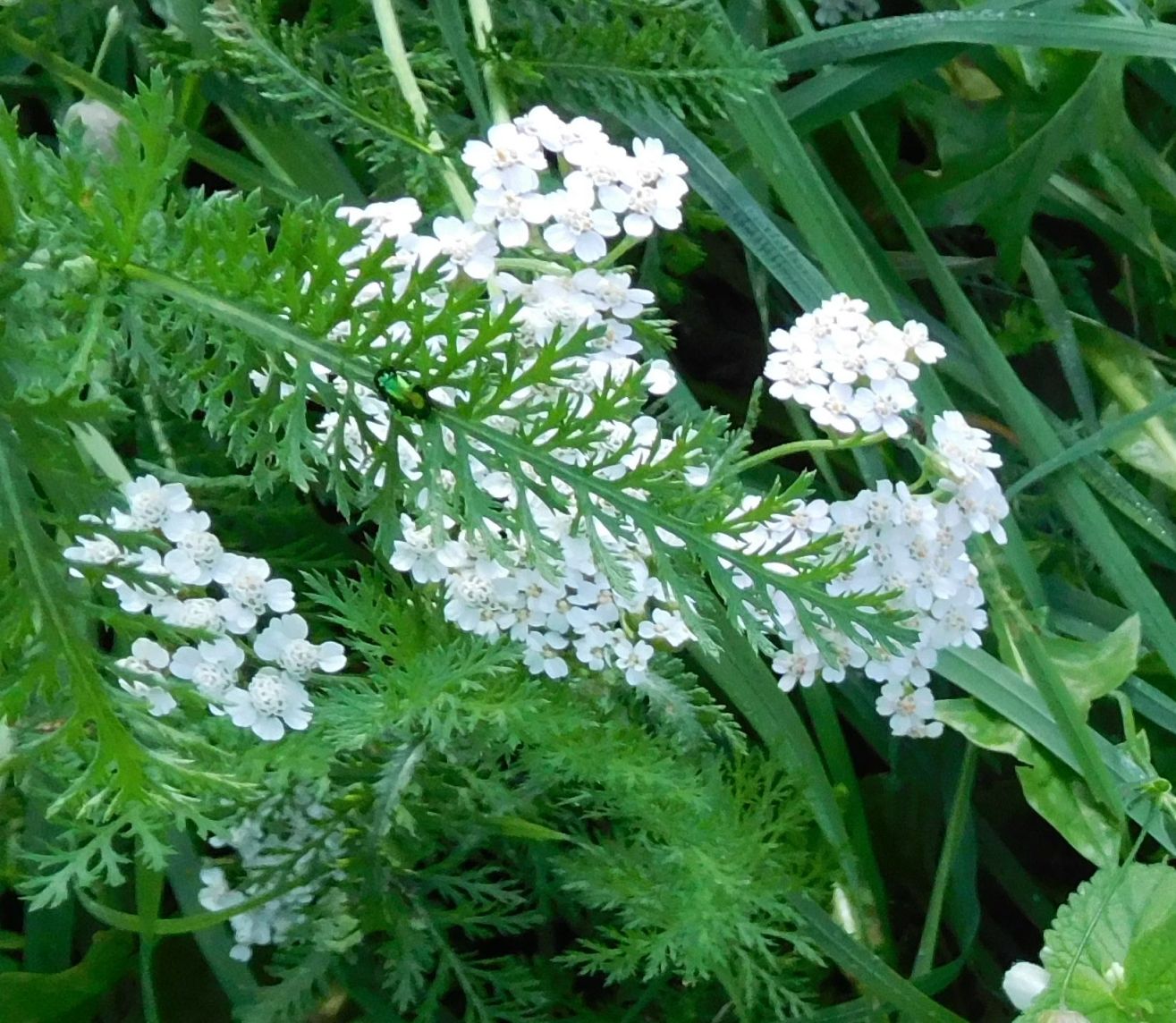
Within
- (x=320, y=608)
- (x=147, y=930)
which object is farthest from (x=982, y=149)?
(x=147, y=930)

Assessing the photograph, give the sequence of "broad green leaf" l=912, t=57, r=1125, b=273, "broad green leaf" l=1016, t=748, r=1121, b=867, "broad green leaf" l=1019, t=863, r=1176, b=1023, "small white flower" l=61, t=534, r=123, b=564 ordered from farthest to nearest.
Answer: "broad green leaf" l=912, t=57, r=1125, b=273 < "broad green leaf" l=1016, t=748, r=1121, b=867 < "broad green leaf" l=1019, t=863, r=1176, b=1023 < "small white flower" l=61, t=534, r=123, b=564

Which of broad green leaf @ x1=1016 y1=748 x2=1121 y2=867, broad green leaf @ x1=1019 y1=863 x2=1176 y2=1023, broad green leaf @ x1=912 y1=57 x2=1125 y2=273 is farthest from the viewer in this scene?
broad green leaf @ x1=912 y1=57 x2=1125 y2=273

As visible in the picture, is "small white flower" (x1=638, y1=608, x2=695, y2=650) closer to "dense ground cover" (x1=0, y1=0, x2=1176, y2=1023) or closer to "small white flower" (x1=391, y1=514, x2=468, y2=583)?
"dense ground cover" (x1=0, y1=0, x2=1176, y2=1023)

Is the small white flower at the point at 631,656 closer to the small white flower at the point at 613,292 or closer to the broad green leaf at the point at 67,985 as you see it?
the small white flower at the point at 613,292

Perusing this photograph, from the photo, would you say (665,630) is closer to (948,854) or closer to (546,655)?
(546,655)

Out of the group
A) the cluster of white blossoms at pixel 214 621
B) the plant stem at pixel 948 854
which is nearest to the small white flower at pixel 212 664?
the cluster of white blossoms at pixel 214 621

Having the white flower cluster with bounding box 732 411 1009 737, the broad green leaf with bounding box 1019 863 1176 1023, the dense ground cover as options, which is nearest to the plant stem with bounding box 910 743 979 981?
the dense ground cover

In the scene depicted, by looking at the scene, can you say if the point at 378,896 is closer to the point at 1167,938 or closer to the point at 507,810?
the point at 507,810
